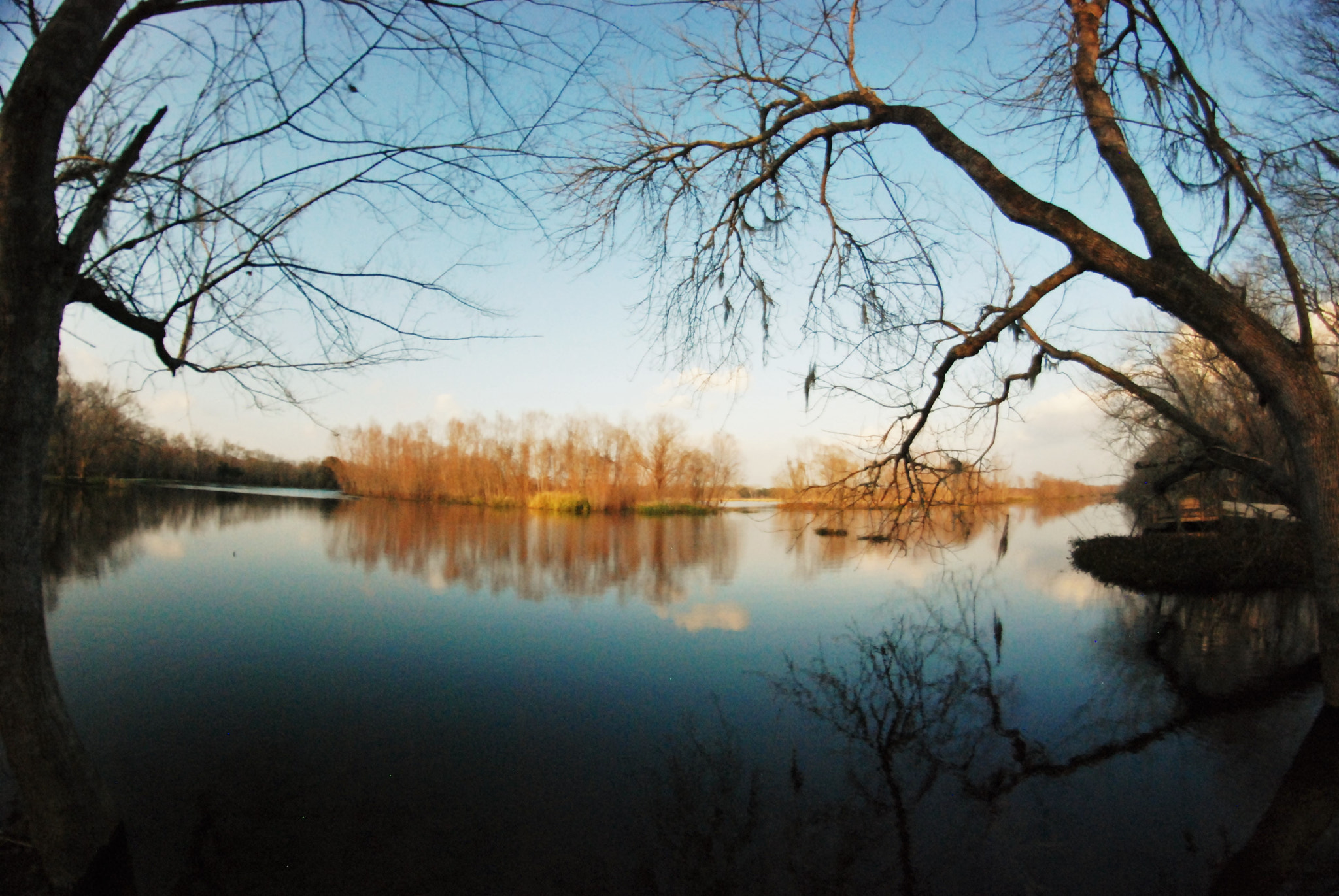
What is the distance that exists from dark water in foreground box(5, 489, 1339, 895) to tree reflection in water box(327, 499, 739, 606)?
19.8 inches

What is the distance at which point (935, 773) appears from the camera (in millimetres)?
4910

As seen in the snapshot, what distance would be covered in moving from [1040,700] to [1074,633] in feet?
12.8

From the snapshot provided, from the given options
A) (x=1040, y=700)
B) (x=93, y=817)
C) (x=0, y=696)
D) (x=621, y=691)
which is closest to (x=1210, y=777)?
(x=1040, y=700)

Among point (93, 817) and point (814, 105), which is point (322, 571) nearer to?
point (93, 817)

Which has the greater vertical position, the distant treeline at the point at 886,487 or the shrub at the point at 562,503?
the distant treeline at the point at 886,487

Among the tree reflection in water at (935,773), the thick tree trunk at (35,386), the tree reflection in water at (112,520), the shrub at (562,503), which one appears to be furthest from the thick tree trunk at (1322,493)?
the shrub at (562,503)

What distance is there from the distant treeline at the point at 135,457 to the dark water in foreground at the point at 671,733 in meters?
2.91

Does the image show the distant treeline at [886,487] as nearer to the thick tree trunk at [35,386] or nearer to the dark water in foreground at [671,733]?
the dark water in foreground at [671,733]

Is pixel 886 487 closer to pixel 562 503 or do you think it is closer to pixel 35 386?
pixel 35 386

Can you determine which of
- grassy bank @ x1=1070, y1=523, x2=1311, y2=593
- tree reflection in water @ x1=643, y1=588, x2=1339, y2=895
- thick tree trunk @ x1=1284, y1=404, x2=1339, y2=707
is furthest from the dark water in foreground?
grassy bank @ x1=1070, y1=523, x2=1311, y2=593

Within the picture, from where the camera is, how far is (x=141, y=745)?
16.6 ft

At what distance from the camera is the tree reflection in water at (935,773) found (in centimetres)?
367

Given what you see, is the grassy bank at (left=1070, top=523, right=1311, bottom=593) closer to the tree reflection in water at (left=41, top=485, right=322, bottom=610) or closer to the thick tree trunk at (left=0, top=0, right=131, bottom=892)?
the thick tree trunk at (left=0, top=0, right=131, bottom=892)

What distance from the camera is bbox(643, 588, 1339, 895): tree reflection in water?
12.0ft
